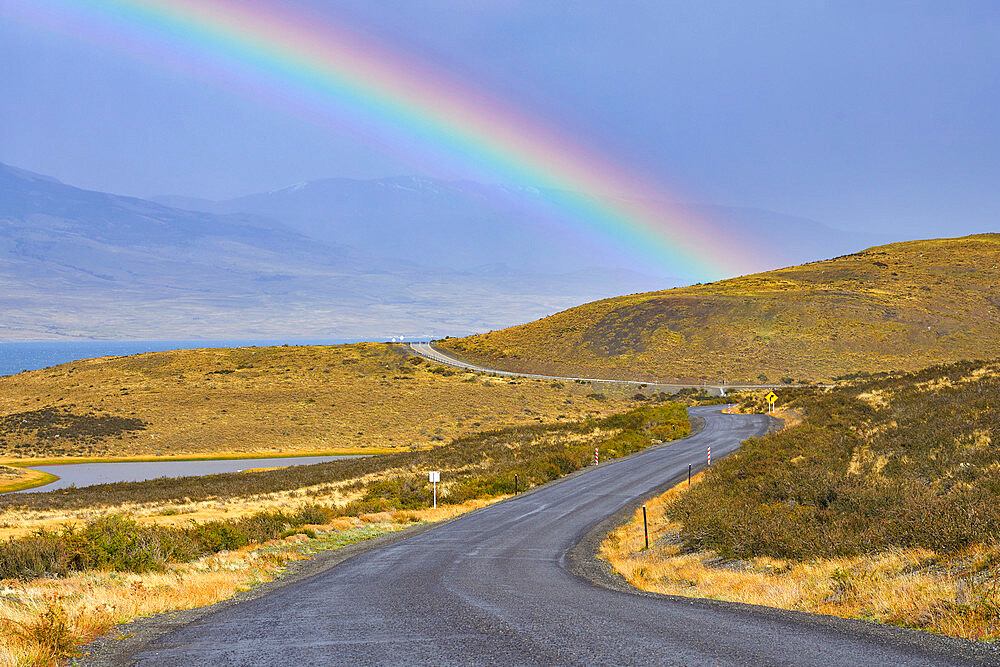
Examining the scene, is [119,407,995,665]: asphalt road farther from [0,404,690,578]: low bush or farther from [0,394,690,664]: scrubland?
[0,404,690,578]: low bush

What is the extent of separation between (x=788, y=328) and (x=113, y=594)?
11124cm

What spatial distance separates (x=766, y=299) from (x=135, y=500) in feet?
365

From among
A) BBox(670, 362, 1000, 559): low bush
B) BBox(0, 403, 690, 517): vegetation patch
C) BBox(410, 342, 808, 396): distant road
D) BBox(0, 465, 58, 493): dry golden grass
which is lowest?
BBox(0, 465, 58, 493): dry golden grass

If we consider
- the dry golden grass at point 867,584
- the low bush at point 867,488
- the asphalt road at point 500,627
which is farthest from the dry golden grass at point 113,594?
the low bush at point 867,488

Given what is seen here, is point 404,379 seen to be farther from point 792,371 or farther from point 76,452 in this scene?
point 792,371

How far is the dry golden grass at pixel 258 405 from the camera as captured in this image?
218ft

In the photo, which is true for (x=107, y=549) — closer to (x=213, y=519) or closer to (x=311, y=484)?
(x=213, y=519)

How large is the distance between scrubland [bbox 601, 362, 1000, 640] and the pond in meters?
40.7

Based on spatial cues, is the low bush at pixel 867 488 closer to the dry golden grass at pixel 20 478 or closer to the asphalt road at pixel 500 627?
the asphalt road at pixel 500 627

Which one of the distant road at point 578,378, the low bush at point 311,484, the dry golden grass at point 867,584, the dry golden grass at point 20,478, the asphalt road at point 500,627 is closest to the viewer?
the asphalt road at point 500,627

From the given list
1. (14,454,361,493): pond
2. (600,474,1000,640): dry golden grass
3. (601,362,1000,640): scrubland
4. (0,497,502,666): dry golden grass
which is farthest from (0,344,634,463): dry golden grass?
(600,474,1000,640): dry golden grass

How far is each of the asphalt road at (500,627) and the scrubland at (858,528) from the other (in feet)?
3.17

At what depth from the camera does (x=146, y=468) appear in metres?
56.9

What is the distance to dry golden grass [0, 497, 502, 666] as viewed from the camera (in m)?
8.84
